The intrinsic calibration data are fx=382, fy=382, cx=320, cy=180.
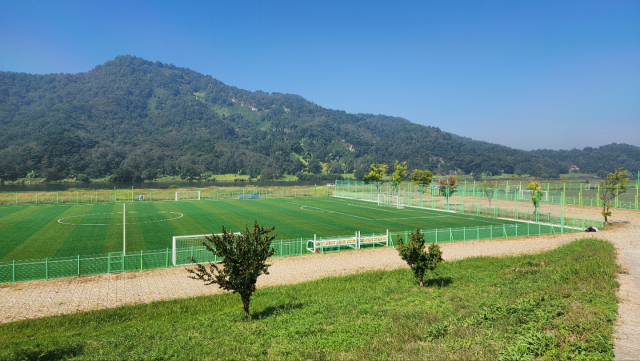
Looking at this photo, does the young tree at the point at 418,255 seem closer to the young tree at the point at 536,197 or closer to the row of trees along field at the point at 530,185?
the young tree at the point at 536,197

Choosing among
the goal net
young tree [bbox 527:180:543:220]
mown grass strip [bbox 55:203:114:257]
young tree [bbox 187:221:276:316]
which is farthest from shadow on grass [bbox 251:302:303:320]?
young tree [bbox 527:180:543:220]

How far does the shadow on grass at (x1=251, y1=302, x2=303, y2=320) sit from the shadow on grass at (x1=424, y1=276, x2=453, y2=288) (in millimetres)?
5721

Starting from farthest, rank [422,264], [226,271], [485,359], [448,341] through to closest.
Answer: [422,264] → [226,271] → [448,341] → [485,359]

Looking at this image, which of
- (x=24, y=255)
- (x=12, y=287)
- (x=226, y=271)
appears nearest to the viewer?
(x=226, y=271)

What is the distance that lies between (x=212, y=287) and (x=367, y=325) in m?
9.14

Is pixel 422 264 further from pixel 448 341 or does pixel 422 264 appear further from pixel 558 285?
pixel 448 341

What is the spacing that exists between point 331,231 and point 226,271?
21650 millimetres

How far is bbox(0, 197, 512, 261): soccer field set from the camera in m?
25.1

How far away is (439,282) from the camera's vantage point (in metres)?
15.4

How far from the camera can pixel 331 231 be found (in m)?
32.0

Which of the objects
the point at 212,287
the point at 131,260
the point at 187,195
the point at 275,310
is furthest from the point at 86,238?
the point at 187,195

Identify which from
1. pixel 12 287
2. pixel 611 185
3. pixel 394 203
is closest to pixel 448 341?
pixel 12 287

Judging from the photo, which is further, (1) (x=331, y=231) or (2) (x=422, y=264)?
(1) (x=331, y=231)

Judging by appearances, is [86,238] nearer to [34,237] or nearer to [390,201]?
[34,237]
